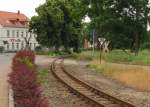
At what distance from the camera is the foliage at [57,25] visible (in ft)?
286

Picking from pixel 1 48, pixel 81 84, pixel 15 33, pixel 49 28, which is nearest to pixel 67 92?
pixel 81 84

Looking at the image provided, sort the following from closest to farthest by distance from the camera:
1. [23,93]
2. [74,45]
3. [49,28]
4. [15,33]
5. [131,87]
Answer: [23,93], [131,87], [49,28], [74,45], [15,33]

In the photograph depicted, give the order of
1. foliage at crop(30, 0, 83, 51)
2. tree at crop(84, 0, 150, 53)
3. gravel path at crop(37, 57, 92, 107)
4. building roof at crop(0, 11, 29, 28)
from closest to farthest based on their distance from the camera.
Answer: gravel path at crop(37, 57, 92, 107) < tree at crop(84, 0, 150, 53) < foliage at crop(30, 0, 83, 51) < building roof at crop(0, 11, 29, 28)

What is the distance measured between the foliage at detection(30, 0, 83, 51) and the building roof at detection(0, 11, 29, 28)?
33.0 m

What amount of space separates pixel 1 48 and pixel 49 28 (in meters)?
27.1

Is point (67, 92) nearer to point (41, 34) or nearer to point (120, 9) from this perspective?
Answer: point (120, 9)

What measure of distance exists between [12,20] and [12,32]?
470cm

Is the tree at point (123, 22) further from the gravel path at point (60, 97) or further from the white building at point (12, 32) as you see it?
the white building at point (12, 32)

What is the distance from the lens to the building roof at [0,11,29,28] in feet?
408

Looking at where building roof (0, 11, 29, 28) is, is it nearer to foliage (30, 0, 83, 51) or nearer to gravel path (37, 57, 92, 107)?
foliage (30, 0, 83, 51)

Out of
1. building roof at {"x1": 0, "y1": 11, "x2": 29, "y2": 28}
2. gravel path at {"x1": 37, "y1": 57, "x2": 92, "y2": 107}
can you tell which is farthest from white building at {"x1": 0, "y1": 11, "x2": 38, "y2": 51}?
gravel path at {"x1": 37, "y1": 57, "x2": 92, "y2": 107}

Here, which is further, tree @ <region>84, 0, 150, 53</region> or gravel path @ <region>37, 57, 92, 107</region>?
tree @ <region>84, 0, 150, 53</region>

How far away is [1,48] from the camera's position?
367 ft

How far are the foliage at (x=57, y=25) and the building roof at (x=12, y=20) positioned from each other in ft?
108
